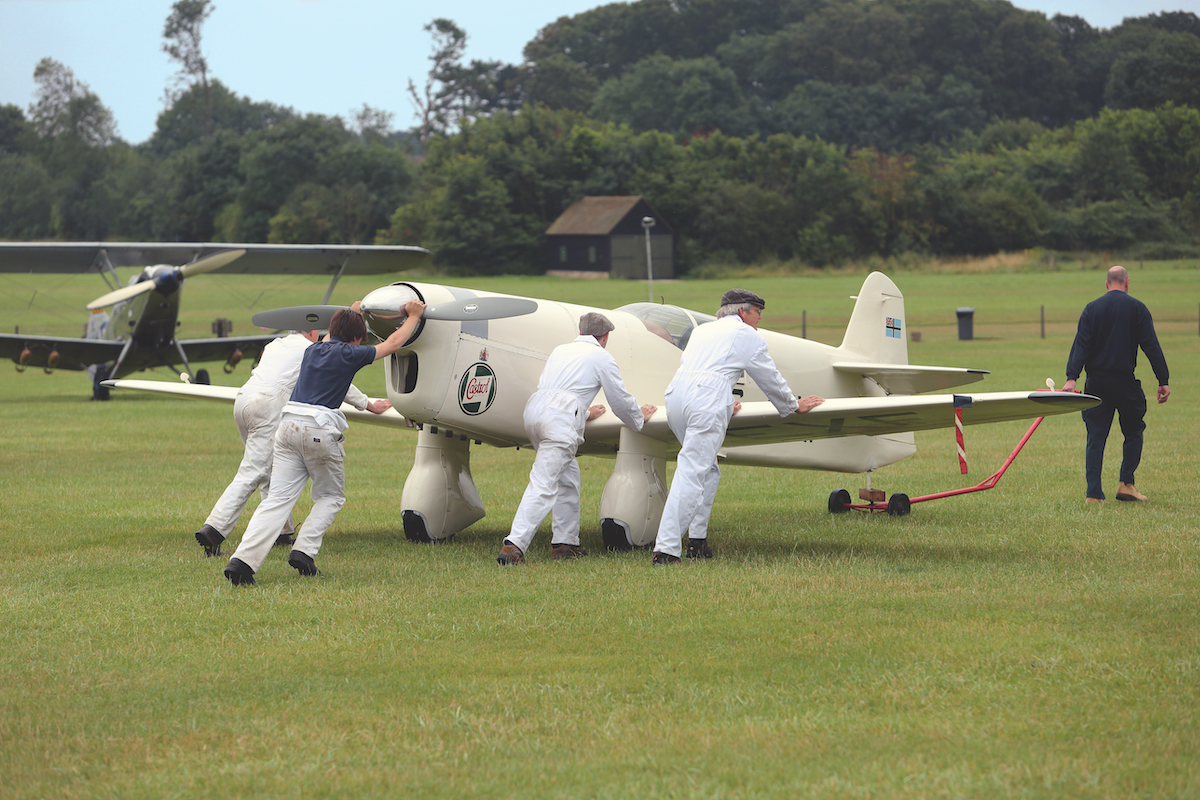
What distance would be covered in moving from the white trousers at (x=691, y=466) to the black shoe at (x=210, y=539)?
3493mm

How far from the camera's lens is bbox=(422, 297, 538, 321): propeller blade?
30.1 feet

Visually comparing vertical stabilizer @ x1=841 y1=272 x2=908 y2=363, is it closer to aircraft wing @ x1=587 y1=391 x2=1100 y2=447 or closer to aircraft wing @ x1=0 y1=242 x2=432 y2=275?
aircraft wing @ x1=587 y1=391 x2=1100 y2=447

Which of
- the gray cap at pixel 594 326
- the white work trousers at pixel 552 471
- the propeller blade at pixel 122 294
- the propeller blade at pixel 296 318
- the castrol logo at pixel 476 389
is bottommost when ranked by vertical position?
the white work trousers at pixel 552 471

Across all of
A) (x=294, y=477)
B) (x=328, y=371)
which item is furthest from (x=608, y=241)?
(x=294, y=477)

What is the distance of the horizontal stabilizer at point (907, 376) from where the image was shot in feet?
37.2

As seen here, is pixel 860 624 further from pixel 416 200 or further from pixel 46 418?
pixel 416 200

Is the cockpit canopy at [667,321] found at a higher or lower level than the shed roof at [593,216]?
lower

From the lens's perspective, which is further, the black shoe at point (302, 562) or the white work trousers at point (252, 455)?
the white work trousers at point (252, 455)

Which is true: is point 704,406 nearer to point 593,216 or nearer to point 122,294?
point 122,294

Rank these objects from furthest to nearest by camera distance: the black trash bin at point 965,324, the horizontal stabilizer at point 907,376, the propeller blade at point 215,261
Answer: the black trash bin at point 965,324, the propeller blade at point 215,261, the horizontal stabilizer at point 907,376

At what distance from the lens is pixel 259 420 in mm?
9312

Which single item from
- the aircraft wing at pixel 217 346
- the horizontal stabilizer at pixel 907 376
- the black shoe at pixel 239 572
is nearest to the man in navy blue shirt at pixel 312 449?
the black shoe at pixel 239 572

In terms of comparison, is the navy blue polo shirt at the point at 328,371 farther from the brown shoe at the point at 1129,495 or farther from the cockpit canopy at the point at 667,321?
the brown shoe at the point at 1129,495

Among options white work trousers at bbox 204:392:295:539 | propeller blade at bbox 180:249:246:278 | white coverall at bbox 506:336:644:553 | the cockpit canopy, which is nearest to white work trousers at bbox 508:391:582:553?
white coverall at bbox 506:336:644:553
